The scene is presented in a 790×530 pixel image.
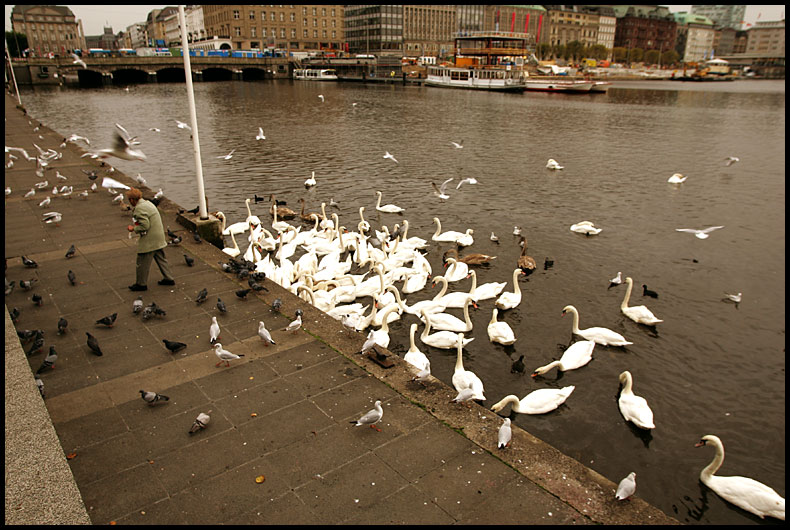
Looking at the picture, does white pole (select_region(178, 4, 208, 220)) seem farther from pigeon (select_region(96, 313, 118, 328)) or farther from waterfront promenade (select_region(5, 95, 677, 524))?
pigeon (select_region(96, 313, 118, 328))

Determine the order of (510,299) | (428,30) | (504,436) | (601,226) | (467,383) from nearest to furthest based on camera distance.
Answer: (504,436) < (467,383) < (510,299) < (601,226) < (428,30)

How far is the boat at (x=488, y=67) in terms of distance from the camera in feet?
280

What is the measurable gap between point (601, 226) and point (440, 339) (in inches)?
413

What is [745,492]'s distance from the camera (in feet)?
22.3

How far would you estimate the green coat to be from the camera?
31.3 ft

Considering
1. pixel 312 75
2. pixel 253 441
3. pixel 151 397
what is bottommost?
pixel 253 441

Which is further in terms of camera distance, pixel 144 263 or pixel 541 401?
pixel 144 263

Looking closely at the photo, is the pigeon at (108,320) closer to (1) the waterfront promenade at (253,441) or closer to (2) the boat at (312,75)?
(1) the waterfront promenade at (253,441)

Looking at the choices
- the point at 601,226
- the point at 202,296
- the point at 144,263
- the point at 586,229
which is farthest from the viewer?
the point at 601,226

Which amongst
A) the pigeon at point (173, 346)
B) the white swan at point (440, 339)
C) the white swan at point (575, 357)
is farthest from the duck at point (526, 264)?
the pigeon at point (173, 346)

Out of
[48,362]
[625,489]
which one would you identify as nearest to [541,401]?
[625,489]

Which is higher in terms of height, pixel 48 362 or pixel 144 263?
pixel 144 263

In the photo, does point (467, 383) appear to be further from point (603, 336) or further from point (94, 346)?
point (94, 346)

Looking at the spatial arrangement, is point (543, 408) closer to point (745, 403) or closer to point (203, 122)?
point (745, 403)
